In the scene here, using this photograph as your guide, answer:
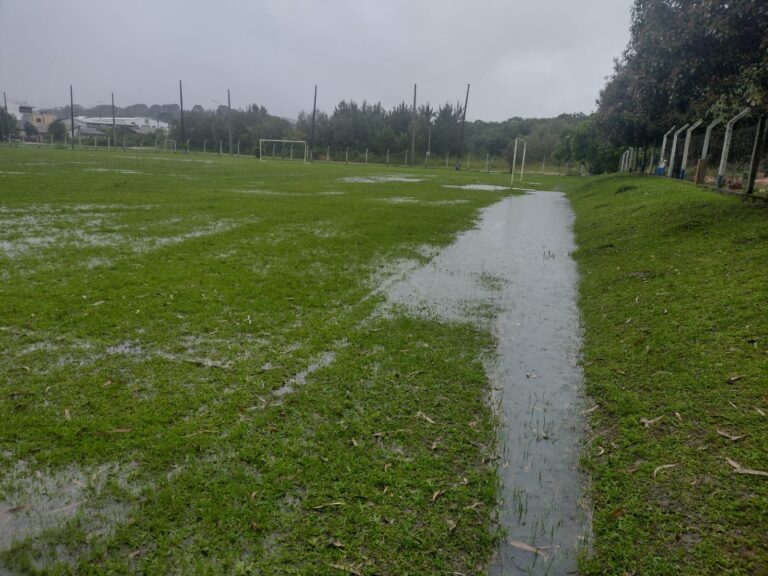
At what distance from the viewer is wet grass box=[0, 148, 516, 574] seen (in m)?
3.14

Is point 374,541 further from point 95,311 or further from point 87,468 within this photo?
point 95,311

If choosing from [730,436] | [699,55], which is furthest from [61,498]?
[699,55]

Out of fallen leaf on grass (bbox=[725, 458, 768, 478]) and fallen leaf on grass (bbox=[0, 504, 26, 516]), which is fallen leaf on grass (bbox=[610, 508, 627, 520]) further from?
fallen leaf on grass (bbox=[0, 504, 26, 516])

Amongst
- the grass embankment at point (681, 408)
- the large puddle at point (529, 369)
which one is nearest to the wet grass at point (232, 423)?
the large puddle at point (529, 369)

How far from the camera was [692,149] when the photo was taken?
2598 cm

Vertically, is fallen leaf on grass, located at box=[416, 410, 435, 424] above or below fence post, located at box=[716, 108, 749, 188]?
below

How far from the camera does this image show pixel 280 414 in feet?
15.1

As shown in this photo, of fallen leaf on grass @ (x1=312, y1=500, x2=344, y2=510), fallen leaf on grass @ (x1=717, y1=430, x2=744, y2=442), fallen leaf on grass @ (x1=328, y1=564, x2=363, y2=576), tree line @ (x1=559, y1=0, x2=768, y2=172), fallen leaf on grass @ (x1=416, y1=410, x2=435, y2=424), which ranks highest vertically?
tree line @ (x1=559, y1=0, x2=768, y2=172)

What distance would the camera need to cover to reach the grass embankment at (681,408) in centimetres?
321

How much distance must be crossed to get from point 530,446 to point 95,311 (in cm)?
542

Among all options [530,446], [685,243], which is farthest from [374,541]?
[685,243]

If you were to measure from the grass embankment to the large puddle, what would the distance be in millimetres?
206

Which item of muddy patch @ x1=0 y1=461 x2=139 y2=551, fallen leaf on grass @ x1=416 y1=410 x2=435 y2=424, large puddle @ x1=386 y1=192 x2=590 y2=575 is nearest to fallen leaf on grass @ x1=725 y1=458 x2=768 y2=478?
large puddle @ x1=386 y1=192 x2=590 y2=575

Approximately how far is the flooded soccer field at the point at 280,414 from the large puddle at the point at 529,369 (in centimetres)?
2
